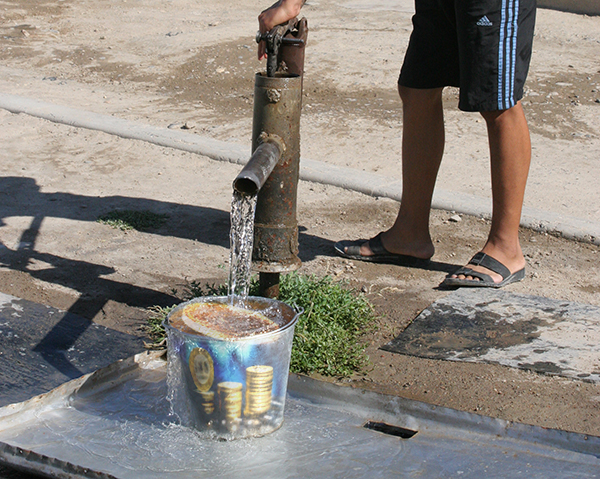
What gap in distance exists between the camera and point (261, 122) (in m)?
2.14

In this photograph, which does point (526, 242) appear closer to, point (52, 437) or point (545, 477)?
point (545, 477)

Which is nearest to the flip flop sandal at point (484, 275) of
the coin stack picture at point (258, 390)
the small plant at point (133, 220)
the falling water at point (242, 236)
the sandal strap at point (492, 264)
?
the sandal strap at point (492, 264)

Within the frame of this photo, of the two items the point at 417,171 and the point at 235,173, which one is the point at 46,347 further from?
the point at 235,173

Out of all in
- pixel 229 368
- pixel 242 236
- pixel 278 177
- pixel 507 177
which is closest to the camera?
pixel 229 368

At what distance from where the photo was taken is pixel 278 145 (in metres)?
2.12

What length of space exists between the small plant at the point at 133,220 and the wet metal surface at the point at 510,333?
143 centimetres

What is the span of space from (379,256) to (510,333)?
783 millimetres

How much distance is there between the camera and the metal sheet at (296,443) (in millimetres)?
1773

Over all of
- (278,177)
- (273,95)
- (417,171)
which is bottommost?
(417,171)

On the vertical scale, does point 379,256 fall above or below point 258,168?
below

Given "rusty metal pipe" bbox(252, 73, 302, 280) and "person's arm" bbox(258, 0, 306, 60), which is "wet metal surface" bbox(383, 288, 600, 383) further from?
"person's arm" bbox(258, 0, 306, 60)

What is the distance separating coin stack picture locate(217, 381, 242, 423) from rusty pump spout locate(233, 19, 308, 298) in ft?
1.58

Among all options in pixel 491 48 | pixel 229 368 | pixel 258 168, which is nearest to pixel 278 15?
pixel 258 168

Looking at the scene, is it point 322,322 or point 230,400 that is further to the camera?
point 322,322
